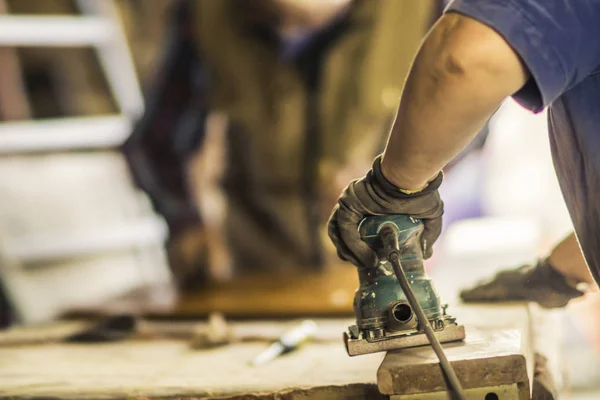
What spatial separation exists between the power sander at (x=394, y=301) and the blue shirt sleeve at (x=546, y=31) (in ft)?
1.01

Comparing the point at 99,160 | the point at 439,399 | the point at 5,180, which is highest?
the point at 99,160

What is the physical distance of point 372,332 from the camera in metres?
A: 0.87

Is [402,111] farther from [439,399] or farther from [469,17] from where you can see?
[439,399]

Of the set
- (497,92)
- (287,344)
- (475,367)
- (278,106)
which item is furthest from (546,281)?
(278,106)

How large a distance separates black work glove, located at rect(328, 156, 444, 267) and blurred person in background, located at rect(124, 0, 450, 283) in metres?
1.70

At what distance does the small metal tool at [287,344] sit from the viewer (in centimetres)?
113

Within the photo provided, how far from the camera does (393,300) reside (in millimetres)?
875

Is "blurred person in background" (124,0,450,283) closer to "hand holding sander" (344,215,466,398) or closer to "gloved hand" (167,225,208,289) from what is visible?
"gloved hand" (167,225,208,289)

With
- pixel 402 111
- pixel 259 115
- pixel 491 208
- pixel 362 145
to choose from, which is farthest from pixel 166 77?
pixel 402 111

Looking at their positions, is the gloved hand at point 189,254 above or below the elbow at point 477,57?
above

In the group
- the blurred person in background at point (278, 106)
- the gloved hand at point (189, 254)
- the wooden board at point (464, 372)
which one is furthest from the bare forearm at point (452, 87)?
the blurred person in background at point (278, 106)

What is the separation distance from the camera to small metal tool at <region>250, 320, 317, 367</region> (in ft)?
3.70

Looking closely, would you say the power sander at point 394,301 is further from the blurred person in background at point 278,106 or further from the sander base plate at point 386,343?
the blurred person in background at point 278,106

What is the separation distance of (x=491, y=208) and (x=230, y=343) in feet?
8.03
